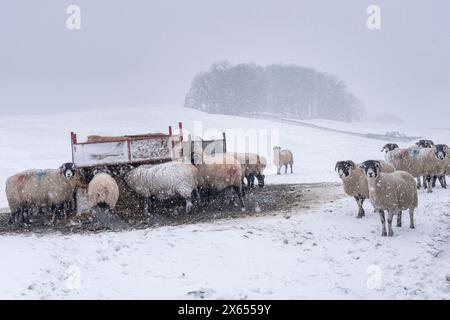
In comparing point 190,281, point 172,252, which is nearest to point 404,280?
point 190,281

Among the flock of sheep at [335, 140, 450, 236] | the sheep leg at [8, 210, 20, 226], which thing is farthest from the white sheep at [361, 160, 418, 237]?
the sheep leg at [8, 210, 20, 226]

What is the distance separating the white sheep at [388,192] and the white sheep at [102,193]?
685 centimetres

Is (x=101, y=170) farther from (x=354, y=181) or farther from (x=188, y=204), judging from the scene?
(x=354, y=181)

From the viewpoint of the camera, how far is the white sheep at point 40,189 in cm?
1299

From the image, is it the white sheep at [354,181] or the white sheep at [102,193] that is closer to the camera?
the white sheep at [102,193]

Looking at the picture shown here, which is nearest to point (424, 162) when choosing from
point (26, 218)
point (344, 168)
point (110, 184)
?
point (344, 168)

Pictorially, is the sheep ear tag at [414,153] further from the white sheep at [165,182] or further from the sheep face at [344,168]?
the white sheep at [165,182]

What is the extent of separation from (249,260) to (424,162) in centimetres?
963

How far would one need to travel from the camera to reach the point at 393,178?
11078 mm

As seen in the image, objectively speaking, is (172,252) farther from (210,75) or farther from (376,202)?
(210,75)

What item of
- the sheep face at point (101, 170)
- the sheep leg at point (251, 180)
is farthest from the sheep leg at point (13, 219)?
the sheep leg at point (251, 180)

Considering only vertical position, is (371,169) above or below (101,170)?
above

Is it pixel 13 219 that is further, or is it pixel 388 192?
pixel 13 219
